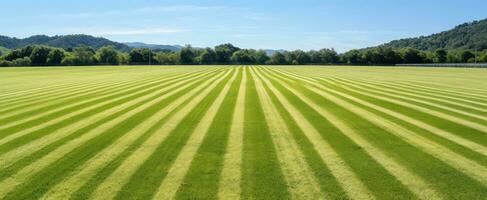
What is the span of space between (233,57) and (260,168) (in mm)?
145682

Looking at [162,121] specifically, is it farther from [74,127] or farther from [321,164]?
[321,164]

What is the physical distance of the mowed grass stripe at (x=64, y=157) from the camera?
5281mm

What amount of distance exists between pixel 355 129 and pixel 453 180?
3801 millimetres

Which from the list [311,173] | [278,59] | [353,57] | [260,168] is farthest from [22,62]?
[311,173]

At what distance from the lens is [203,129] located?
9359 mm

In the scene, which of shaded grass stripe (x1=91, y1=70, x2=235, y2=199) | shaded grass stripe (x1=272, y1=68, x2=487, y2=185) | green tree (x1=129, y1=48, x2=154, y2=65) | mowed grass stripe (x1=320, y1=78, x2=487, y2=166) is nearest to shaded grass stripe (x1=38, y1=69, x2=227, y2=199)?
shaded grass stripe (x1=91, y1=70, x2=235, y2=199)

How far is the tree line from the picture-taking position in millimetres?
123850

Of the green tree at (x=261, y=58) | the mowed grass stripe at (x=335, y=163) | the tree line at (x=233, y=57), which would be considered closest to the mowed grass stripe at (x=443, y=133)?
the mowed grass stripe at (x=335, y=163)

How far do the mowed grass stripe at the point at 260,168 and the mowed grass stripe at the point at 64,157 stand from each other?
2872 mm

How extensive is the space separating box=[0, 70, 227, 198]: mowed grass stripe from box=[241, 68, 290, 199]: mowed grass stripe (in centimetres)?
287

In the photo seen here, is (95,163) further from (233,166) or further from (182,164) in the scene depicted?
(233,166)

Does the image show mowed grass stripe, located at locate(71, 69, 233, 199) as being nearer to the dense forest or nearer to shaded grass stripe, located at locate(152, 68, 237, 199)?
shaded grass stripe, located at locate(152, 68, 237, 199)

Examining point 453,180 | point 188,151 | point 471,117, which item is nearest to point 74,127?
point 188,151

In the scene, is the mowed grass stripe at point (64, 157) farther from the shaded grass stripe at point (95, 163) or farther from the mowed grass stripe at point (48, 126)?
the mowed grass stripe at point (48, 126)
